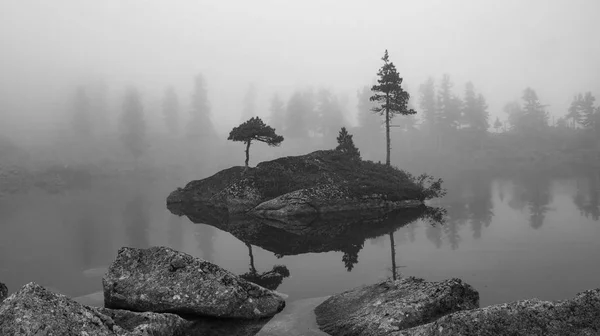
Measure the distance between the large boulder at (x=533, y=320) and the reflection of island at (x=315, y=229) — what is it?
25.4 feet

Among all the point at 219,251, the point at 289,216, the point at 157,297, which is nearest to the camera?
the point at 157,297

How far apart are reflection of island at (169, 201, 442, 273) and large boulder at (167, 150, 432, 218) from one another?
5.47 ft

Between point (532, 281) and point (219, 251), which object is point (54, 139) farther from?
point (532, 281)

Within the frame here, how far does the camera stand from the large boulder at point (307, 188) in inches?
1074

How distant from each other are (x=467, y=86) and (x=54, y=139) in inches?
4315

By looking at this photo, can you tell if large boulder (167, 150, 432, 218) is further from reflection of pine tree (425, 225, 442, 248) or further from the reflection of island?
reflection of pine tree (425, 225, 442, 248)

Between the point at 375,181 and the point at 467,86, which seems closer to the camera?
the point at 375,181

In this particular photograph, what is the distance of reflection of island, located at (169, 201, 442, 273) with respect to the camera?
54.2 feet

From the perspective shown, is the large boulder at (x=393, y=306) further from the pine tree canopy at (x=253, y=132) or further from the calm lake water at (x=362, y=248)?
the pine tree canopy at (x=253, y=132)

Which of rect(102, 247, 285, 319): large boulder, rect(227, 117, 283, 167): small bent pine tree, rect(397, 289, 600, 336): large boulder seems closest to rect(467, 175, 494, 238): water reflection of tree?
rect(397, 289, 600, 336): large boulder

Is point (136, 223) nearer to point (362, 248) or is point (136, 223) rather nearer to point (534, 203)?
point (362, 248)

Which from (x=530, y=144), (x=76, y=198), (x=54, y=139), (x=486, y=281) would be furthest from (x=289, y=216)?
(x=530, y=144)

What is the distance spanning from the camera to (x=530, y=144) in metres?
89.3

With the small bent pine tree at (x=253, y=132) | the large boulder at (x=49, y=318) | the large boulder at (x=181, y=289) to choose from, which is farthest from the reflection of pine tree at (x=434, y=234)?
the small bent pine tree at (x=253, y=132)
